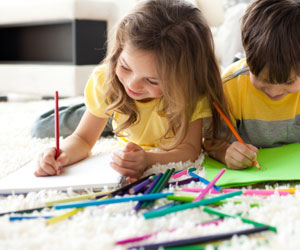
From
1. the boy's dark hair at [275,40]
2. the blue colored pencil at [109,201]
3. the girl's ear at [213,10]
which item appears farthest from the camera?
the girl's ear at [213,10]

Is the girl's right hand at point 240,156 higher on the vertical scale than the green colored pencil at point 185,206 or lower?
lower

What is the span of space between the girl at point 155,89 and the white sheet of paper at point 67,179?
23mm

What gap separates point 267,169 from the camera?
81 centimetres

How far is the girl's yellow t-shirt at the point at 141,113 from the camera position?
94 centimetres

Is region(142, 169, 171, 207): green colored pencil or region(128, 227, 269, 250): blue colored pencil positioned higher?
region(128, 227, 269, 250): blue colored pencil

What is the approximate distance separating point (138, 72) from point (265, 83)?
0.98 ft

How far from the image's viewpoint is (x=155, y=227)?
21.4 inches

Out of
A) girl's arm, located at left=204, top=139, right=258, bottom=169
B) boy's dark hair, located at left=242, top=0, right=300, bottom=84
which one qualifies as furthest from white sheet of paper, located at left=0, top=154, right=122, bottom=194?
boy's dark hair, located at left=242, top=0, right=300, bottom=84

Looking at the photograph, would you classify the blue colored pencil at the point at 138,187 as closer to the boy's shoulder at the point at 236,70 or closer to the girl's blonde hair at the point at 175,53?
the girl's blonde hair at the point at 175,53

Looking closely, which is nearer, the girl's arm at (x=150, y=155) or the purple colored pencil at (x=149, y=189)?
the purple colored pencil at (x=149, y=189)

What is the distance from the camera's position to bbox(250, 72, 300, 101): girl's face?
85 cm

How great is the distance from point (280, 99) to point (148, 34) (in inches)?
15.7

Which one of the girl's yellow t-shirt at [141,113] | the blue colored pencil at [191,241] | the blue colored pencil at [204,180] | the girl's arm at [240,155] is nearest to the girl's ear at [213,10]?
the girl's yellow t-shirt at [141,113]

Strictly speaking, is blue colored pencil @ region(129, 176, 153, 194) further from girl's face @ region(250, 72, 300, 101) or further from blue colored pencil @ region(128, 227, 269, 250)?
girl's face @ region(250, 72, 300, 101)
